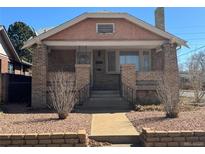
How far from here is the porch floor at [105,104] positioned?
1570 centimetres

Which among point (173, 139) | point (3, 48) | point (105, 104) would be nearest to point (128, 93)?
point (105, 104)

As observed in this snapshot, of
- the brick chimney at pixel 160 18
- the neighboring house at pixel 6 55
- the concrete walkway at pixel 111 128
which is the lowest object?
the concrete walkway at pixel 111 128

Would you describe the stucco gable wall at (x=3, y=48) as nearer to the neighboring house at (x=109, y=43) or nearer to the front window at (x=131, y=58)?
the neighboring house at (x=109, y=43)

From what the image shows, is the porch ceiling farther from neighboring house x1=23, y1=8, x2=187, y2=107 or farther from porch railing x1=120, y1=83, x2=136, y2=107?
porch railing x1=120, y1=83, x2=136, y2=107

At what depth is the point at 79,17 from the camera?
696 inches

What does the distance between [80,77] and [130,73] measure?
102 inches

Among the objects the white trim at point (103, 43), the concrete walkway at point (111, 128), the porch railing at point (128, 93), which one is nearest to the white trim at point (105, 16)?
the white trim at point (103, 43)

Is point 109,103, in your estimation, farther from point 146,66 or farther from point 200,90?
point 200,90

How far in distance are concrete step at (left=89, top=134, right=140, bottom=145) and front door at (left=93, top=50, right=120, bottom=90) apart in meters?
11.9

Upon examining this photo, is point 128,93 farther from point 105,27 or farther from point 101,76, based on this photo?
point 101,76

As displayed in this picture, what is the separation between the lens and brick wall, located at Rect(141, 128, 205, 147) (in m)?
7.63

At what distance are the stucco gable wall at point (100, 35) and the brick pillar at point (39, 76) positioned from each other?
0.89 metres

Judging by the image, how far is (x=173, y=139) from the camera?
766 cm

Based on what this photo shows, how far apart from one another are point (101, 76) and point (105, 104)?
4.18 m
